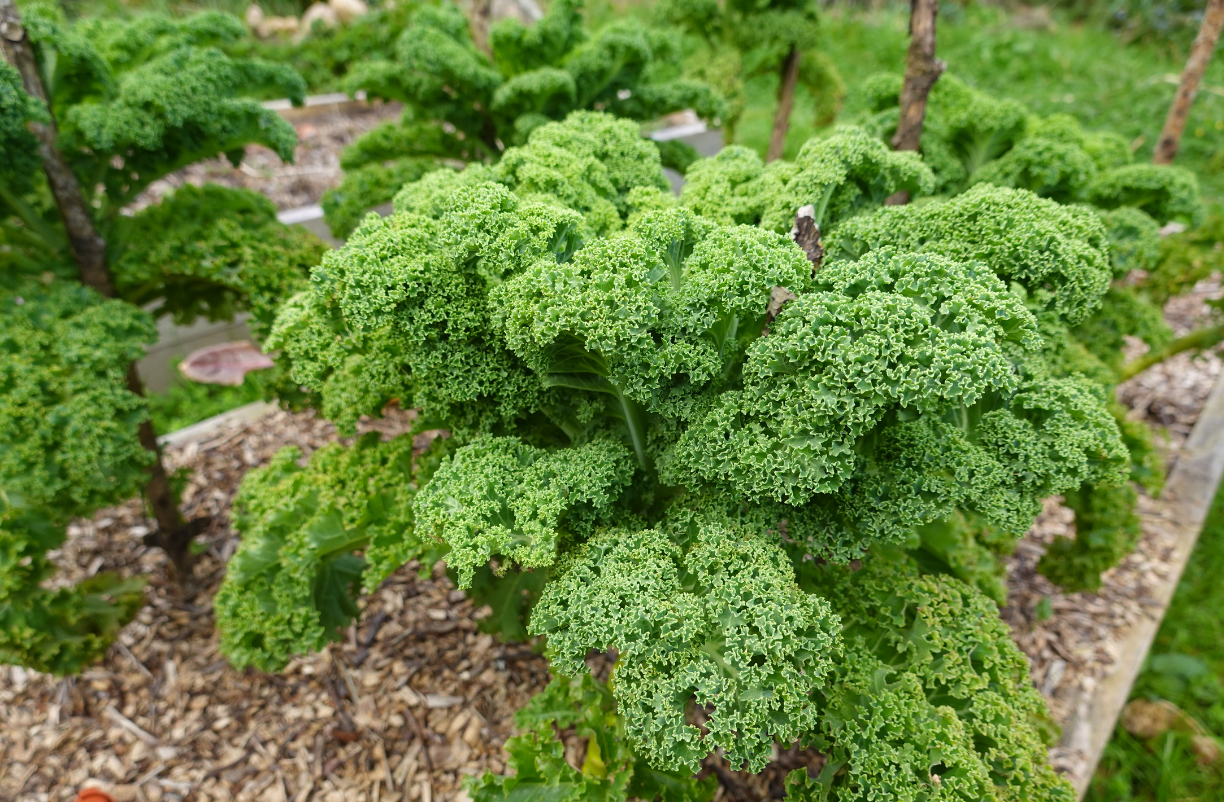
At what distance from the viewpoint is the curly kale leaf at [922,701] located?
6.35 ft

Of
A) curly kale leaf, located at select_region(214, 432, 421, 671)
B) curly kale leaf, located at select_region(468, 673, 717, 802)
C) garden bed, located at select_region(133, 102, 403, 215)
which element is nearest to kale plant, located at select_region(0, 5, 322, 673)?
curly kale leaf, located at select_region(214, 432, 421, 671)

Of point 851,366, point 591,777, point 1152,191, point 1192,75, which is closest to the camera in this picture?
point 851,366

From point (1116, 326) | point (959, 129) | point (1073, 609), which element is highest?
point (959, 129)

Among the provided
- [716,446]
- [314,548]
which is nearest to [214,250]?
[314,548]

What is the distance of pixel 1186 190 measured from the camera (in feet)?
10.7

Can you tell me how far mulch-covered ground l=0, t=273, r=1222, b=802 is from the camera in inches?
116

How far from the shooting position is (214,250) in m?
3.04

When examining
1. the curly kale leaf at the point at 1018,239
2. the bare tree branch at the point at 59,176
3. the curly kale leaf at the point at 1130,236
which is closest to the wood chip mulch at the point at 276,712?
the bare tree branch at the point at 59,176

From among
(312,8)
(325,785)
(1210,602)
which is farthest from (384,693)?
(312,8)

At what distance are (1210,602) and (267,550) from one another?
5212 mm

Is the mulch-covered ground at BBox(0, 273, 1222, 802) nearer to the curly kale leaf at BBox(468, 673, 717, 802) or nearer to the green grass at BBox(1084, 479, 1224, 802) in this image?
the green grass at BBox(1084, 479, 1224, 802)

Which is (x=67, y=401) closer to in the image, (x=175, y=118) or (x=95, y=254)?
(x=95, y=254)

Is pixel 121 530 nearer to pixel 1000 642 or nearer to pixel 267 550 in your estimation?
pixel 267 550

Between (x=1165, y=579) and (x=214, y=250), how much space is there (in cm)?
532
